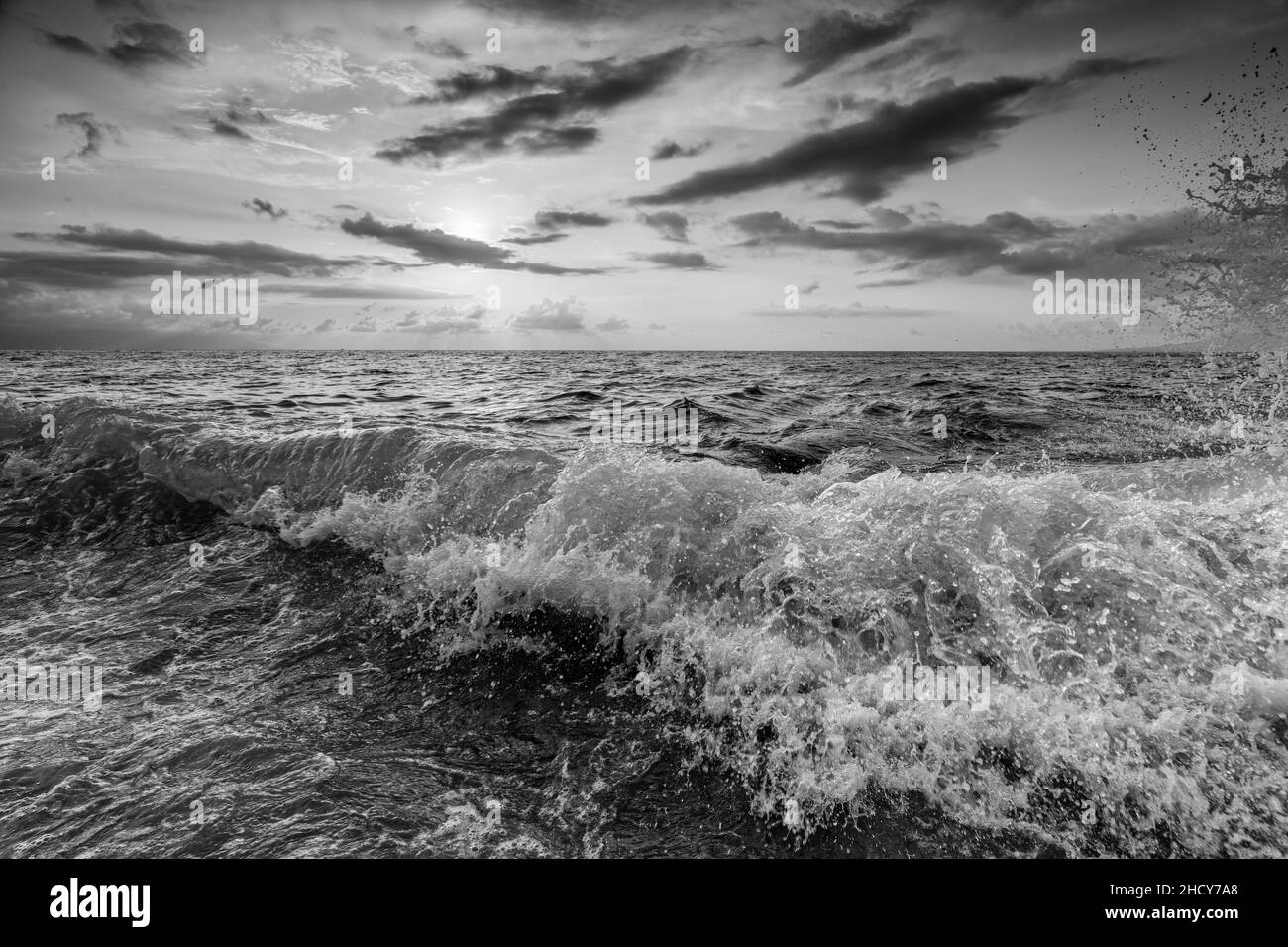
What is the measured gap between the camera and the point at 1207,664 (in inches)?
150

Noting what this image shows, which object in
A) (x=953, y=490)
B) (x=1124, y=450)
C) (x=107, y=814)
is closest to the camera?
(x=107, y=814)

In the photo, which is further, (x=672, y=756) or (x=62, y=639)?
(x=62, y=639)

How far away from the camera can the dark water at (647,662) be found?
2977mm

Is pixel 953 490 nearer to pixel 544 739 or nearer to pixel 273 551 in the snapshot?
pixel 544 739

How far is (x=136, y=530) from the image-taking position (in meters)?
7.61

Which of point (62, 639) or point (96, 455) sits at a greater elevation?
point (96, 455)

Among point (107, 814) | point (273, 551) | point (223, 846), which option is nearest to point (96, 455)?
point (273, 551)

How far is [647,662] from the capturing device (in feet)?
14.6

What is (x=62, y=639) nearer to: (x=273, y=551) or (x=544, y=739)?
(x=273, y=551)

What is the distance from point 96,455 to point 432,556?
785cm

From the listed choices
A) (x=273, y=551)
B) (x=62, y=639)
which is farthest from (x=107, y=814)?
(x=273, y=551)

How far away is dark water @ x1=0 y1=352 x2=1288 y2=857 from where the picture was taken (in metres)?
2.98
